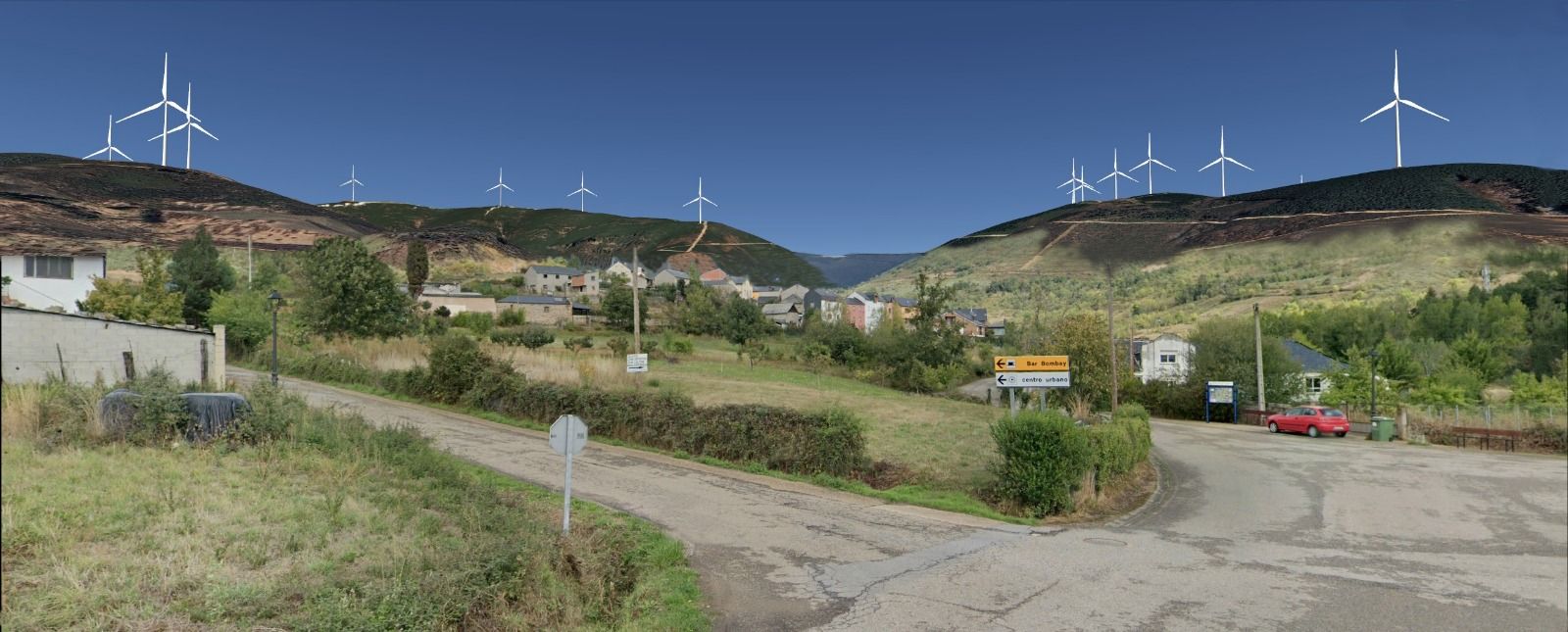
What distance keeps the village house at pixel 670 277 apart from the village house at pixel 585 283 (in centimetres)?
891

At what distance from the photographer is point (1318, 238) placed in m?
20.5

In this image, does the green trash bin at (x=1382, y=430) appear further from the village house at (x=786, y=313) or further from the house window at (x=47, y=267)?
the village house at (x=786, y=313)

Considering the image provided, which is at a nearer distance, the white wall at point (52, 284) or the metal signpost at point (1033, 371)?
the white wall at point (52, 284)

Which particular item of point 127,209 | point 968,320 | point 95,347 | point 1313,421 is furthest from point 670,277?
point 127,209

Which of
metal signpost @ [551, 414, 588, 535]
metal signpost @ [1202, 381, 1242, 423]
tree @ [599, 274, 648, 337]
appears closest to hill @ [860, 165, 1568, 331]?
metal signpost @ [1202, 381, 1242, 423]

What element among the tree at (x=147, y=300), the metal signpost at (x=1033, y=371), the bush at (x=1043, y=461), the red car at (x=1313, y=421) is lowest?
the red car at (x=1313, y=421)

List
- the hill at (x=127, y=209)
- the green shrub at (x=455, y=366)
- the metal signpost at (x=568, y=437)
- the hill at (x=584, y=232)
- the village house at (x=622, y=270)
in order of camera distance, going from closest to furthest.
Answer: the hill at (x=127, y=209), the metal signpost at (x=568, y=437), the green shrub at (x=455, y=366), the hill at (x=584, y=232), the village house at (x=622, y=270)

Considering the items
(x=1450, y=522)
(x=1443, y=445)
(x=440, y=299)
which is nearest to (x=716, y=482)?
(x=1450, y=522)

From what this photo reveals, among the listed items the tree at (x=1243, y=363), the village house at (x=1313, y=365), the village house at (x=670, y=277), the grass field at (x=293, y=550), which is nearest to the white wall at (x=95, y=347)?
the grass field at (x=293, y=550)

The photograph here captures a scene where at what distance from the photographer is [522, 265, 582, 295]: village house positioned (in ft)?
323

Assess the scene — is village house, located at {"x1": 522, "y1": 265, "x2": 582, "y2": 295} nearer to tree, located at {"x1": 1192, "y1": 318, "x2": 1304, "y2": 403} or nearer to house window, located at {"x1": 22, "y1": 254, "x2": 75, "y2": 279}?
tree, located at {"x1": 1192, "y1": 318, "x2": 1304, "y2": 403}

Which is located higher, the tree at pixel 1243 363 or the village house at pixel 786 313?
the village house at pixel 786 313

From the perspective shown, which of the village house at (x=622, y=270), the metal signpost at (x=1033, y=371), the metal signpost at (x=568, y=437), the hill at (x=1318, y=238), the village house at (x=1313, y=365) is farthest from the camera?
the village house at (x=622, y=270)

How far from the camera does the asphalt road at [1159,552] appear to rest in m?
8.00
